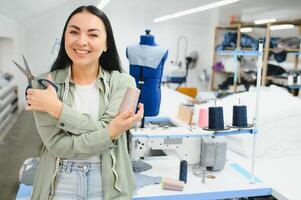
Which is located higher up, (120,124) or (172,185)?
(120,124)

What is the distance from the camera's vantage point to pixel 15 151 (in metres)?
4.68

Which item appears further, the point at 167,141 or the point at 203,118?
the point at 203,118

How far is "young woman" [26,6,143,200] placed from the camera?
1.13 meters

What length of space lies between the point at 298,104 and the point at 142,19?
6403 millimetres

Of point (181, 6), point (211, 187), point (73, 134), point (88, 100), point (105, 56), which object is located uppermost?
point (181, 6)

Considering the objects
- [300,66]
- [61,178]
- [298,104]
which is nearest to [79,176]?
[61,178]

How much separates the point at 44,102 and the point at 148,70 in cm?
136

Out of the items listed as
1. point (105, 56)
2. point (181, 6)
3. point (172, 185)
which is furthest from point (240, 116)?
point (181, 6)

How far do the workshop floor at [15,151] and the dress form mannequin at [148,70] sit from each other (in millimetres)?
1919

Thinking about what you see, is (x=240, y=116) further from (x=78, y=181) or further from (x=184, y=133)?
(x=78, y=181)

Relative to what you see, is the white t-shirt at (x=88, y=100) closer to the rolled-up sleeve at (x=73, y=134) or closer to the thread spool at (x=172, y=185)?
the rolled-up sleeve at (x=73, y=134)

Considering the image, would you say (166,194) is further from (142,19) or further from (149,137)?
(142,19)

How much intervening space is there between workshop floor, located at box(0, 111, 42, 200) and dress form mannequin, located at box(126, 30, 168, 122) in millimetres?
1919

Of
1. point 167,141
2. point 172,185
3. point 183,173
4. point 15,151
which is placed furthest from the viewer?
point 15,151
